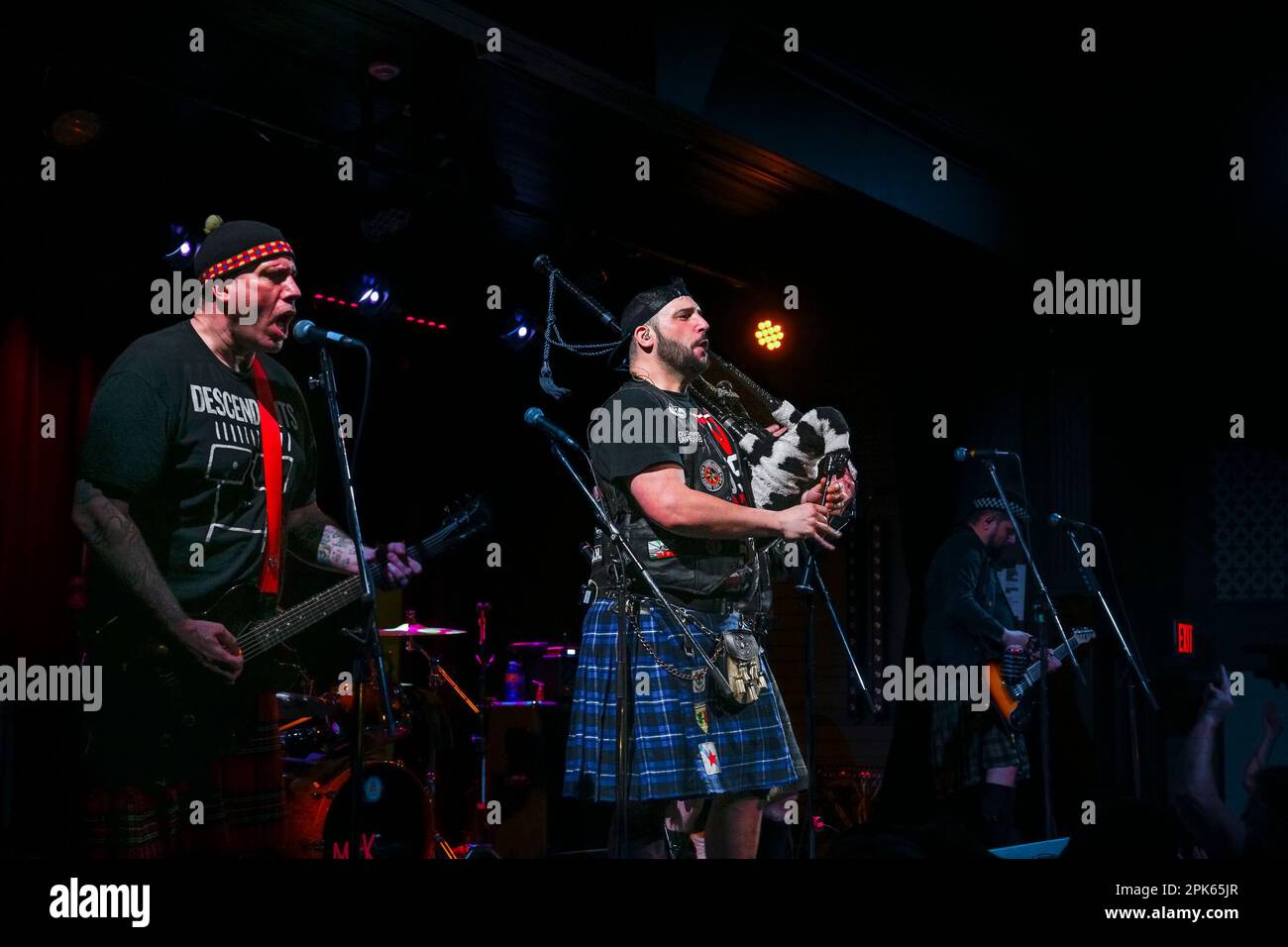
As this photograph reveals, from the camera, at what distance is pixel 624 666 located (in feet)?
11.0

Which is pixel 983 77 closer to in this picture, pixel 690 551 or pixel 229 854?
pixel 690 551

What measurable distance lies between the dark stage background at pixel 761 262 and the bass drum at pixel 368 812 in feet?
4.43

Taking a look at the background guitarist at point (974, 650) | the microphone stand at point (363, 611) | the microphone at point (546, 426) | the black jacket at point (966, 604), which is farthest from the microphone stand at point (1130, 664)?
the microphone stand at point (363, 611)

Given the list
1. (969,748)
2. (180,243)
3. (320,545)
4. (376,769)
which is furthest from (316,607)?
(969,748)

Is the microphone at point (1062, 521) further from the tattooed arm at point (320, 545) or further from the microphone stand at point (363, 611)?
the microphone stand at point (363, 611)

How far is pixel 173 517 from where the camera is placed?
3.21 metres

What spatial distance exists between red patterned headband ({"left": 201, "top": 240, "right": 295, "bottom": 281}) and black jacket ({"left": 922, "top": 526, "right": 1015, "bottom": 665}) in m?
4.48

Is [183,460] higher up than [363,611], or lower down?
higher up

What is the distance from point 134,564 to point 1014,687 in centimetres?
498

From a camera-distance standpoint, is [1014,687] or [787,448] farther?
[1014,687]

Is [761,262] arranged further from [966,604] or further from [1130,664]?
[1130,664]

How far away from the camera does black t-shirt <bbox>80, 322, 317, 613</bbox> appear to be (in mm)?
3131

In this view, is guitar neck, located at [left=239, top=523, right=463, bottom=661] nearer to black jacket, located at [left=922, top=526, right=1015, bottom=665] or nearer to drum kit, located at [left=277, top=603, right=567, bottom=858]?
drum kit, located at [left=277, top=603, right=567, bottom=858]

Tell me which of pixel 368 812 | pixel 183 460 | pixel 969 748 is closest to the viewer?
pixel 183 460
